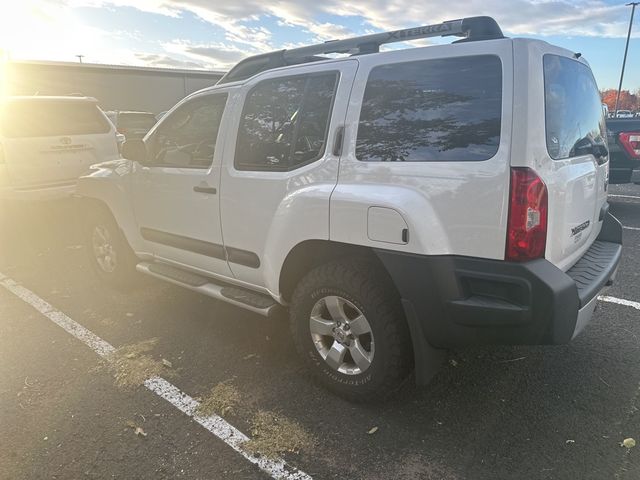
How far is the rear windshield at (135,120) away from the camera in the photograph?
17344 millimetres

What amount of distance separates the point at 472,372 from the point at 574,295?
113 centimetres

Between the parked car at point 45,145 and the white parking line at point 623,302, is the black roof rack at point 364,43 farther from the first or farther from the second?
the parked car at point 45,145

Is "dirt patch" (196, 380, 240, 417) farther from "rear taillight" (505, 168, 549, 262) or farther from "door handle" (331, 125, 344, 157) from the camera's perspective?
"rear taillight" (505, 168, 549, 262)

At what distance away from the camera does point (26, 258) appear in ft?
20.0

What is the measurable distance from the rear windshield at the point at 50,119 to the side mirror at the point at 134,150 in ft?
13.0

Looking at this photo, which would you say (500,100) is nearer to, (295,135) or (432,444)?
(295,135)

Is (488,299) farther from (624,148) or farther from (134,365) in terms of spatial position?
(624,148)

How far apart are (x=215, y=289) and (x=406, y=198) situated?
181cm

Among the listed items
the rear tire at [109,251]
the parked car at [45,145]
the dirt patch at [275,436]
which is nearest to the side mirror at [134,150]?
the rear tire at [109,251]

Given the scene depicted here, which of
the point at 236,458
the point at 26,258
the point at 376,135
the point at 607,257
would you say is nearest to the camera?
the point at 236,458

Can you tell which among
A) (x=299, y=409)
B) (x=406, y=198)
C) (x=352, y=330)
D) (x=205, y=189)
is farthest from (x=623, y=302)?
(x=205, y=189)

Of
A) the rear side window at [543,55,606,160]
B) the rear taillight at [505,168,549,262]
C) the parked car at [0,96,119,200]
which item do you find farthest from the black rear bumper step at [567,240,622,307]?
the parked car at [0,96,119,200]

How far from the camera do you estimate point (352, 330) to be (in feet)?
9.16

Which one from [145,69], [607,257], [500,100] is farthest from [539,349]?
[145,69]
